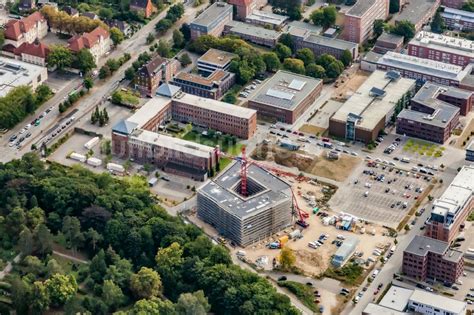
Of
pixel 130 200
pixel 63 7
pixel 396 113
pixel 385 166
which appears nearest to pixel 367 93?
pixel 396 113

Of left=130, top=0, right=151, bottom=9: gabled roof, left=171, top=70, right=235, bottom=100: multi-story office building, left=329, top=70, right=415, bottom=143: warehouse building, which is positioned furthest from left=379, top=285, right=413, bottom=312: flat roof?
left=130, top=0, right=151, bottom=9: gabled roof

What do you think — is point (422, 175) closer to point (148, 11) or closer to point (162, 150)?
point (162, 150)

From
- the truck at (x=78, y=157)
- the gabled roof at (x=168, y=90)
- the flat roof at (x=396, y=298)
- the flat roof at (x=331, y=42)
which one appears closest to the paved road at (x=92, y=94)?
the truck at (x=78, y=157)

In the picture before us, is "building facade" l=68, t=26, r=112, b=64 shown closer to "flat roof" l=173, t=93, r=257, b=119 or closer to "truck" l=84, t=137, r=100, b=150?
"flat roof" l=173, t=93, r=257, b=119

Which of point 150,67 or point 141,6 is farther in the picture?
point 141,6

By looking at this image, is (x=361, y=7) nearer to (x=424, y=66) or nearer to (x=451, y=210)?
(x=424, y=66)

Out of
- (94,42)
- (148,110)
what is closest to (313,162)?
(148,110)

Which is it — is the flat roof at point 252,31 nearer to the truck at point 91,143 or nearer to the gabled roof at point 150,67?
the gabled roof at point 150,67
